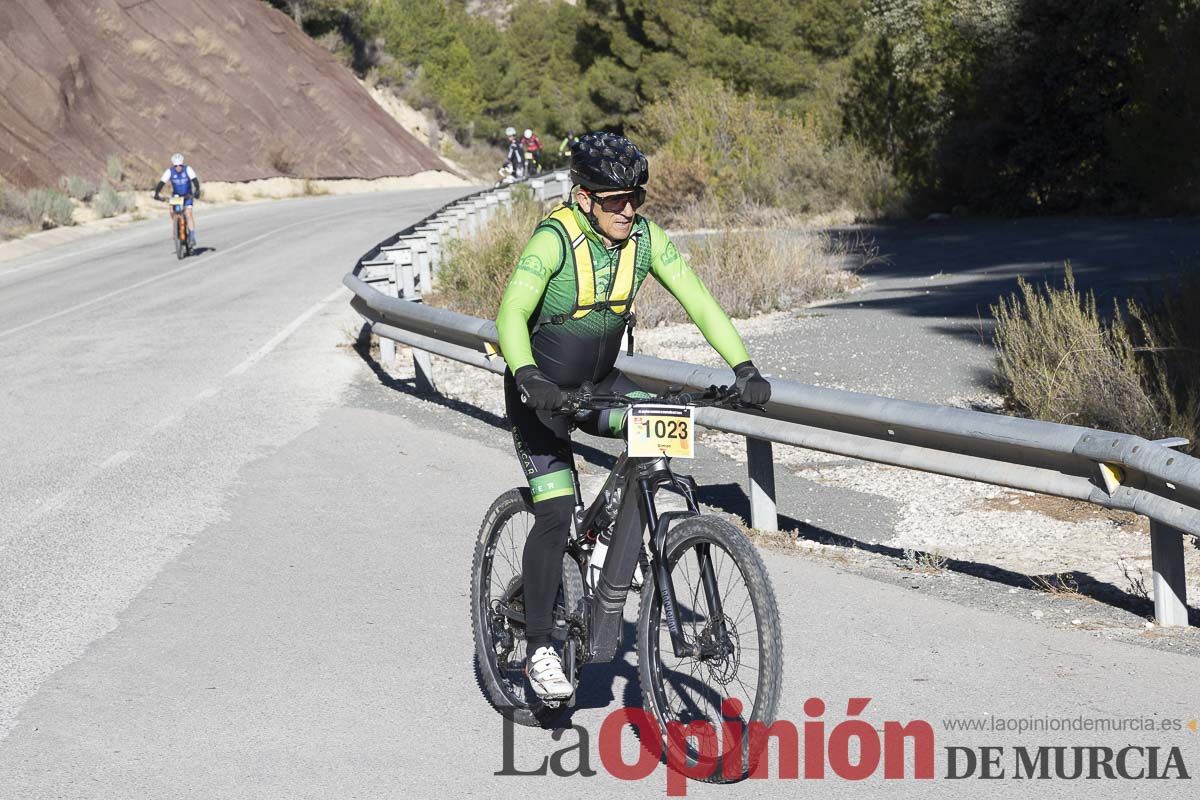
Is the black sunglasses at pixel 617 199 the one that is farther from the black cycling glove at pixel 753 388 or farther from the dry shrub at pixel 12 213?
the dry shrub at pixel 12 213

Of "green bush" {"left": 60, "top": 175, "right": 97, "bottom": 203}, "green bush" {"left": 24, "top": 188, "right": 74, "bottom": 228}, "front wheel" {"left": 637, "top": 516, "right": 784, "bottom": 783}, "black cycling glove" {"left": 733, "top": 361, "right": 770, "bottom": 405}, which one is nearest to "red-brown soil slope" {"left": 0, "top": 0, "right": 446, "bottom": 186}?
"green bush" {"left": 60, "top": 175, "right": 97, "bottom": 203}

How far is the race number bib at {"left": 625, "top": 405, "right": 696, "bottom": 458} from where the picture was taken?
448 cm

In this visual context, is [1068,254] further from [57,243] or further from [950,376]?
[57,243]

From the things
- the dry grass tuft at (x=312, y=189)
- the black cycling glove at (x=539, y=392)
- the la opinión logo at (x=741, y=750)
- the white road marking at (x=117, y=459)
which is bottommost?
the la opinión logo at (x=741, y=750)

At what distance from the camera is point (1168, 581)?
5.84 metres

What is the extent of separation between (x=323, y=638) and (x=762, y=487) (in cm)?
259

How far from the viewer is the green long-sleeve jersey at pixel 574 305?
4.80m

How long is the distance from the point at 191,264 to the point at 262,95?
31.8m

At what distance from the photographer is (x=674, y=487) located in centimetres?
466

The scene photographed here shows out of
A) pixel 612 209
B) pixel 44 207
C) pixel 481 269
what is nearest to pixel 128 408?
pixel 481 269

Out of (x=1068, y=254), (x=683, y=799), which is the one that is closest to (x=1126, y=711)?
(x=683, y=799)

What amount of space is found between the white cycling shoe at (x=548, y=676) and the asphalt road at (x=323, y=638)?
0.21 meters

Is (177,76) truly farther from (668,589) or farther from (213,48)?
(668,589)

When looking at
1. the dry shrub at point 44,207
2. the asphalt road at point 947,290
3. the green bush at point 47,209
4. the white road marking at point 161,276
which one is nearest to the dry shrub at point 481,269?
the asphalt road at point 947,290
